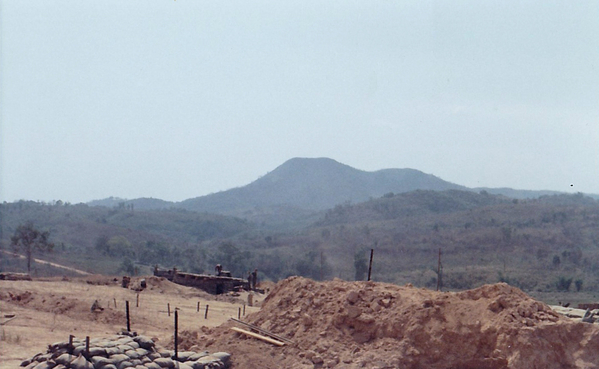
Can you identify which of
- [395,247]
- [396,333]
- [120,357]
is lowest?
[120,357]

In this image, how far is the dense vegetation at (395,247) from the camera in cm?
4834

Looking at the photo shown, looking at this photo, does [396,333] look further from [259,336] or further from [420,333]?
[259,336]

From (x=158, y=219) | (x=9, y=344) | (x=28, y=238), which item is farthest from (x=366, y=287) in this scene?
(x=158, y=219)

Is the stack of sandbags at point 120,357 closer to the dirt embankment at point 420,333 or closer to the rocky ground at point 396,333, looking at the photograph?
the rocky ground at point 396,333

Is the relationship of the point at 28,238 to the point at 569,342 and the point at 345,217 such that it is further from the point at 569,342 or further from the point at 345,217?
the point at 345,217

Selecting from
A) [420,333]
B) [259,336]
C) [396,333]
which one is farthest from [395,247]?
[420,333]

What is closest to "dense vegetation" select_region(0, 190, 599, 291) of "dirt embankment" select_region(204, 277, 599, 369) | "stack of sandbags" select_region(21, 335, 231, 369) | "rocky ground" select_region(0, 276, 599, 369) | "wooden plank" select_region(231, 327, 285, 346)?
"rocky ground" select_region(0, 276, 599, 369)

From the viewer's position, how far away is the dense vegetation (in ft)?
159

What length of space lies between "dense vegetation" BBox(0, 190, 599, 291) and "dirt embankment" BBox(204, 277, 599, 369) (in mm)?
31585

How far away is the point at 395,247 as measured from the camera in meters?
Result: 63.3

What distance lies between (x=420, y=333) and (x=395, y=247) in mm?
51865

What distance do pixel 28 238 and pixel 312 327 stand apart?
3776cm

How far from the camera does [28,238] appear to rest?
45000 mm

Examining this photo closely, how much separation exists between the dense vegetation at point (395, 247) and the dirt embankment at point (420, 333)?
104 feet
